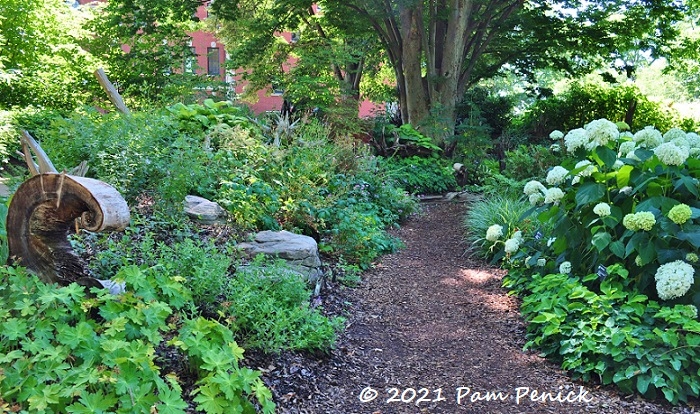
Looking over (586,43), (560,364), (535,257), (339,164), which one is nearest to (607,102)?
Answer: (586,43)

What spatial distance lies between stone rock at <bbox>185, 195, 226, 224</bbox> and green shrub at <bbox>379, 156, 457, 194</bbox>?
217 inches

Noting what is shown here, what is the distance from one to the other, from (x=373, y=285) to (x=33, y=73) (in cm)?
1057

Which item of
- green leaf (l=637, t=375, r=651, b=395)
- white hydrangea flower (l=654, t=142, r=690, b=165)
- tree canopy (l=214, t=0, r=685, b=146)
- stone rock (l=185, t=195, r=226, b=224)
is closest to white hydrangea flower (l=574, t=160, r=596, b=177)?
white hydrangea flower (l=654, t=142, r=690, b=165)

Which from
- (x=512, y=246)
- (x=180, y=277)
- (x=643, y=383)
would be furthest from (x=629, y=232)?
(x=180, y=277)

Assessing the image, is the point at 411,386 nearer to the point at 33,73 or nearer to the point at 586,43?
the point at 33,73

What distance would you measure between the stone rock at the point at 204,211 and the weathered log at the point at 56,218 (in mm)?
2069

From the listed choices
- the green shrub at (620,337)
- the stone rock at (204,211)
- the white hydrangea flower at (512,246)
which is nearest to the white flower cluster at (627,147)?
the green shrub at (620,337)

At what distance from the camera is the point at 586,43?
15.3 meters

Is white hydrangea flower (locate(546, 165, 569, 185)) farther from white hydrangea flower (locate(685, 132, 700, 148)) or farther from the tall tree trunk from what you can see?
the tall tree trunk

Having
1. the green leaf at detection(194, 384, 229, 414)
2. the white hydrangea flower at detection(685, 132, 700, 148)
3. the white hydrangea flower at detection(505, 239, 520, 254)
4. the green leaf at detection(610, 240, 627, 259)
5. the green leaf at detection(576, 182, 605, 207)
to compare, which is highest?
the white hydrangea flower at detection(685, 132, 700, 148)

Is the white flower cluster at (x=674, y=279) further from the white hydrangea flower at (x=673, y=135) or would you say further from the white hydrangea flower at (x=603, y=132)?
the white hydrangea flower at (x=673, y=135)

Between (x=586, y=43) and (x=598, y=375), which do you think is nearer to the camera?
(x=598, y=375)

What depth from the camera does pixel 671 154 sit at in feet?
12.6

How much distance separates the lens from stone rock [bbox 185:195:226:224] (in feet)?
16.8
